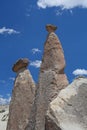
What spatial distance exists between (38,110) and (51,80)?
1111 mm

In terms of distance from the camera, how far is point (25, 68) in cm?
1622

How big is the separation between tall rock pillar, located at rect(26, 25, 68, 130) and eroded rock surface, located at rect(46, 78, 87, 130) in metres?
3.64

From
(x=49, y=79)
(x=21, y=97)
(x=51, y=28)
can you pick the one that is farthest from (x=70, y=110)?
(x=51, y=28)

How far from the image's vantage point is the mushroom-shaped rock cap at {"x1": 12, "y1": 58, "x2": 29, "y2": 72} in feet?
52.5

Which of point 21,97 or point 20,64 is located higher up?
point 20,64

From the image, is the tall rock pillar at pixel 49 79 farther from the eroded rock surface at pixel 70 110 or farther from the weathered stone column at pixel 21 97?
the eroded rock surface at pixel 70 110

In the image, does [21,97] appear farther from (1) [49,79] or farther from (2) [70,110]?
(2) [70,110]

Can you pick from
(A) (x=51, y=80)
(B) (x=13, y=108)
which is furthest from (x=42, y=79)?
(B) (x=13, y=108)

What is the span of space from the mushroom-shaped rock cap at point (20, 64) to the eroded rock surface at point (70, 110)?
Result: 694cm

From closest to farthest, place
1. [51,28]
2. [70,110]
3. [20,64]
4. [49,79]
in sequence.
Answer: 1. [70,110]
2. [49,79]
3. [51,28]
4. [20,64]

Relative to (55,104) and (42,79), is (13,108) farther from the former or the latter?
(55,104)

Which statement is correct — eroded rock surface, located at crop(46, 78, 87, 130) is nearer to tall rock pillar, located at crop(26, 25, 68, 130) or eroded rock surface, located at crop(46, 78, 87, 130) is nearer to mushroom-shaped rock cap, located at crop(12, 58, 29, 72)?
tall rock pillar, located at crop(26, 25, 68, 130)

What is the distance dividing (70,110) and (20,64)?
778 cm

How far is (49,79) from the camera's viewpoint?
548 inches
